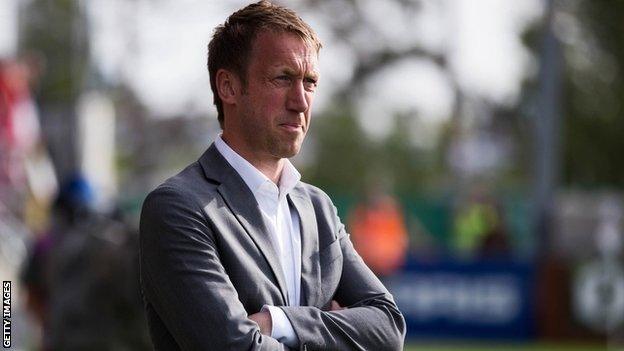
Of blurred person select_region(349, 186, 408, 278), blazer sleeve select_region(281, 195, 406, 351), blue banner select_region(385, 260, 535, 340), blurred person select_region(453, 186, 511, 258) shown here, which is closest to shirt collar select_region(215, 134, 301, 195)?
blazer sleeve select_region(281, 195, 406, 351)

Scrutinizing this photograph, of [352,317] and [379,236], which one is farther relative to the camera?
[379,236]

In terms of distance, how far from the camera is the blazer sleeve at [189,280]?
4.02 m

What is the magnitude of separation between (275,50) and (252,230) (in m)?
0.45

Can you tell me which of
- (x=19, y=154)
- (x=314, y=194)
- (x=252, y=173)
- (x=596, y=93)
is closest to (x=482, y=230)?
(x=19, y=154)

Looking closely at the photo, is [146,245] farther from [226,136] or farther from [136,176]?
[136,176]

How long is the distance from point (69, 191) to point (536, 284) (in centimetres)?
1322

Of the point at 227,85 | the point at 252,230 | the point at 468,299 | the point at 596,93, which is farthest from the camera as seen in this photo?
the point at 596,93

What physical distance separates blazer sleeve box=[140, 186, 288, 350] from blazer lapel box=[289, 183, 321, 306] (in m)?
0.20

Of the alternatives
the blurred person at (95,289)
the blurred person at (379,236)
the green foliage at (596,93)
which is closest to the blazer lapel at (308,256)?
the blurred person at (95,289)

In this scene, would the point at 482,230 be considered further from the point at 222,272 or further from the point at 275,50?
the point at 222,272


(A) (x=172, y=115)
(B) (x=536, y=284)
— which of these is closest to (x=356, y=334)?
(B) (x=536, y=284)

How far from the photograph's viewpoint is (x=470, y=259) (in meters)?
23.6

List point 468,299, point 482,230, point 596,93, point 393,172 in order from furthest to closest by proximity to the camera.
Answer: point 393,172, point 596,93, point 482,230, point 468,299

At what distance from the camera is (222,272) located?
4059mm
